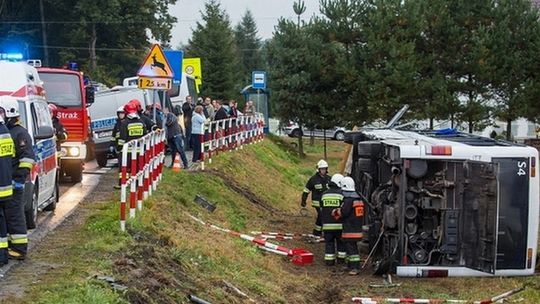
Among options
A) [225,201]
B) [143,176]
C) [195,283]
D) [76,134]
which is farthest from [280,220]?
[195,283]

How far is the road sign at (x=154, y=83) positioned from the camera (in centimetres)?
1783

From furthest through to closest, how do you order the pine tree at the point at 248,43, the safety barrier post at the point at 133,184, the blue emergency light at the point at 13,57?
the pine tree at the point at 248,43 → the blue emergency light at the point at 13,57 → the safety barrier post at the point at 133,184

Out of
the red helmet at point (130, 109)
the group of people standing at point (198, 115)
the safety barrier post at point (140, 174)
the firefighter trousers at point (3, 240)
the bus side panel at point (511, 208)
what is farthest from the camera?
the group of people standing at point (198, 115)

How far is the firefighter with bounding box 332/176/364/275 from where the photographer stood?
52.9 ft

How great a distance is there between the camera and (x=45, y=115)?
15859 millimetres

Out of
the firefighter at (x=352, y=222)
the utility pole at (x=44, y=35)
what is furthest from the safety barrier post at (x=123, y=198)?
the utility pole at (x=44, y=35)

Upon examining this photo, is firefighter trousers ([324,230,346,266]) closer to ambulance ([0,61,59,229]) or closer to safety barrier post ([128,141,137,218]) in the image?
safety barrier post ([128,141,137,218])

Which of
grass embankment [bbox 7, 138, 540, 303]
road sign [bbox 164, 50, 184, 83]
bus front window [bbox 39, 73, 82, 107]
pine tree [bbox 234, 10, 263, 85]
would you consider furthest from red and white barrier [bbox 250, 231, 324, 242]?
pine tree [bbox 234, 10, 263, 85]

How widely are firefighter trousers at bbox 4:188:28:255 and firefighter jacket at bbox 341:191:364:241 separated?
657cm

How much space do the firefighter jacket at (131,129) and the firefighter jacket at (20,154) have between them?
20.0 ft

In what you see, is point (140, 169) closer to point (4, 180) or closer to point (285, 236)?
point (4, 180)

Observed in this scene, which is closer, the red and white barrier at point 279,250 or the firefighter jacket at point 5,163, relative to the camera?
the firefighter jacket at point 5,163

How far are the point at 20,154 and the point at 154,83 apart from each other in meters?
6.90

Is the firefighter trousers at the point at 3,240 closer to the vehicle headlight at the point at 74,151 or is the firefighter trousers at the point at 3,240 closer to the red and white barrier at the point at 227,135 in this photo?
the vehicle headlight at the point at 74,151
